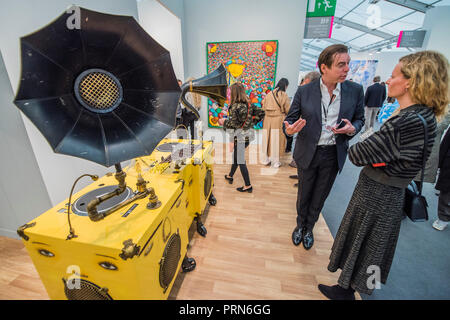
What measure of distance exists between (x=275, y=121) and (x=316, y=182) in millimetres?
1883

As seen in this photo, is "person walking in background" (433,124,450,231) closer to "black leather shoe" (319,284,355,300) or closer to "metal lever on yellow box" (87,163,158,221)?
"black leather shoe" (319,284,355,300)

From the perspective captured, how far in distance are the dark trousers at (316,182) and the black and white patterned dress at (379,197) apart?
16.6 inches

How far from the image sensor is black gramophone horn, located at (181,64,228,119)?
1258mm

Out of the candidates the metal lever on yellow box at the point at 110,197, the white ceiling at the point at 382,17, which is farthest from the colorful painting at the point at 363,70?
the metal lever on yellow box at the point at 110,197

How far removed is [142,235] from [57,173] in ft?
4.41

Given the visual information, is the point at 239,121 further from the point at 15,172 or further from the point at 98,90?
the point at 15,172

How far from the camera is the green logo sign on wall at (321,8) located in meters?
3.55

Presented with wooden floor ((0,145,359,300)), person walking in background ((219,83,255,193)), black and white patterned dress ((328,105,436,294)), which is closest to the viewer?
black and white patterned dress ((328,105,436,294))

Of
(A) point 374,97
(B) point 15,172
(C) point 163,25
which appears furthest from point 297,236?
(A) point 374,97

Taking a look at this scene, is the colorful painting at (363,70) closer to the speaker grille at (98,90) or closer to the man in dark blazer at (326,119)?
the man in dark blazer at (326,119)

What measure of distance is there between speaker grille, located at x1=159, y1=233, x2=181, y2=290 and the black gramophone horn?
0.87 m

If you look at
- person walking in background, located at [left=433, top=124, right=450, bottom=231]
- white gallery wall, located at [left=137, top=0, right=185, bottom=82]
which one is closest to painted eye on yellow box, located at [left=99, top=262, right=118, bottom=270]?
person walking in background, located at [left=433, top=124, right=450, bottom=231]
